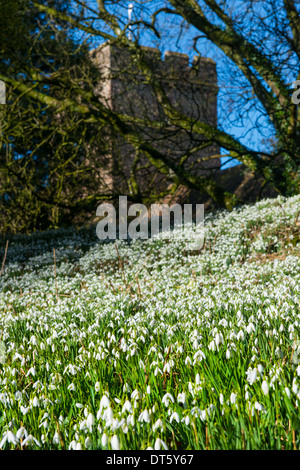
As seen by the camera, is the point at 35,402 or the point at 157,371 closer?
the point at 35,402

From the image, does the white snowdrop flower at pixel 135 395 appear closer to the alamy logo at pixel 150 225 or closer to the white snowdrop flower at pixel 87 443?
the white snowdrop flower at pixel 87 443

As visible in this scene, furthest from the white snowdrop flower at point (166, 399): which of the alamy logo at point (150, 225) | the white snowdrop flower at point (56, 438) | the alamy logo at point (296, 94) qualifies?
the alamy logo at point (296, 94)

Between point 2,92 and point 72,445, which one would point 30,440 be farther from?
point 2,92

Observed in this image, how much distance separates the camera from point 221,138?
13359 millimetres

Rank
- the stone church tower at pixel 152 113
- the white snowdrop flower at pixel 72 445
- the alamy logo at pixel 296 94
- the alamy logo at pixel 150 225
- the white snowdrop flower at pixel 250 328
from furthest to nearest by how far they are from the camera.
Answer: the stone church tower at pixel 152 113, the alamy logo at pixel 296 94, the alamy logo at pixel 150 225, the white snowdrop flower at pixel 250 328, the white snowdrop flower at pixel 72 445

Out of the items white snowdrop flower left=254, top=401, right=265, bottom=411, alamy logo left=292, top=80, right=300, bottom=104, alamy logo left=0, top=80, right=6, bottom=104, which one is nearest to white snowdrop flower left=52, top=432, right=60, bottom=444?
white snowdrop flower left=254, top=401, right=265, bottom=411

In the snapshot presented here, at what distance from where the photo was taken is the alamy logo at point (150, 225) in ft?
34.1

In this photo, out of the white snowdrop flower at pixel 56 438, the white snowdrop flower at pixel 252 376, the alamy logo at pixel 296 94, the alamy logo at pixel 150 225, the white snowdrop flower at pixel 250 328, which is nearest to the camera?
the white snowdrop flower at pixel 56 438

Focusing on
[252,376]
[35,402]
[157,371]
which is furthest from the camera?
[157,371]

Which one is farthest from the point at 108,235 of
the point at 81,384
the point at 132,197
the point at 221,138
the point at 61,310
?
the point at 81,384

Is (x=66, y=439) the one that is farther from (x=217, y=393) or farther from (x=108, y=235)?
(x=108, y=235)

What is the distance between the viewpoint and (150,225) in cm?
1387

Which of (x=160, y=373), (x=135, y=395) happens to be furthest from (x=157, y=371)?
(x=135, y=395)

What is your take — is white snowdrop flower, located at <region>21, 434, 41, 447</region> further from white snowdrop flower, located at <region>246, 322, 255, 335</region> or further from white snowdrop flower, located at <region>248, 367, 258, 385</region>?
white snowdrop flower, located at <region>246, 322, 255, 335</region>
